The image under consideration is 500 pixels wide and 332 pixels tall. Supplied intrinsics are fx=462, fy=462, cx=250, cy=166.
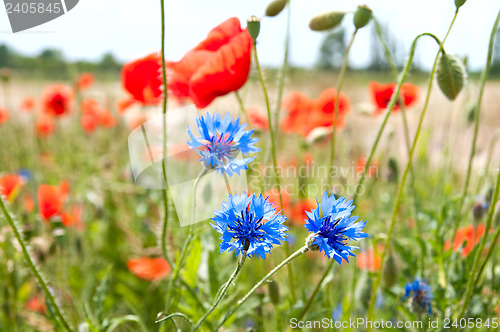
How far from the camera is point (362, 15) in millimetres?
623

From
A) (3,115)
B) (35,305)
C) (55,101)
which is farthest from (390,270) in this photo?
(3,115)

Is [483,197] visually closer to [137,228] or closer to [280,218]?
[280,218]

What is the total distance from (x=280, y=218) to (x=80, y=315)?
98cm

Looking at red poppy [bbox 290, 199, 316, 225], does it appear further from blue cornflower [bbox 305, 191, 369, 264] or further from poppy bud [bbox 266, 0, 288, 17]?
blue cornflower [bbox 305, 191, 369, 264]

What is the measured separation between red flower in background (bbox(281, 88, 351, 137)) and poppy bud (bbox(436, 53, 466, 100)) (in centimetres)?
63

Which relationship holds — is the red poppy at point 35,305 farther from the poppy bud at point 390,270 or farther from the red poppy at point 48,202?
the poppy bud at point 390,270

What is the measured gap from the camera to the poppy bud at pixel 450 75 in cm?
67

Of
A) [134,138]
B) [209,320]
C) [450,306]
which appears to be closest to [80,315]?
[134,138]

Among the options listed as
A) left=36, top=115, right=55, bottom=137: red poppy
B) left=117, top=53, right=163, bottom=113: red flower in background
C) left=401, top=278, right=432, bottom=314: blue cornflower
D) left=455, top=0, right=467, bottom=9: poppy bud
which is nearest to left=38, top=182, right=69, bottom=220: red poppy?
left=117, top=53, right=163, bottom=113: red flower in background

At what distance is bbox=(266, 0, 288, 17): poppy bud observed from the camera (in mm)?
668

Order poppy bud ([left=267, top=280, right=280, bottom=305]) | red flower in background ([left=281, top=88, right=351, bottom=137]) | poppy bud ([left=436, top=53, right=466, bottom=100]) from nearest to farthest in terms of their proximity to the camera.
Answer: poppy bud ([left=436, top=53, right=466, bottom=100]) → poppy bud ([left=267, top=280, right=280, bottom=305]) → red flower in background ([left=281, top=88, right=351, bottom=137])

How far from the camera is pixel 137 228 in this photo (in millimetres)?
1543

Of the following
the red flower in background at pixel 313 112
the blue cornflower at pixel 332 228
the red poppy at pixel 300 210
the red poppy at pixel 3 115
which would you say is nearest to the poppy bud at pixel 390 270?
the red poppy at pixel 300 210

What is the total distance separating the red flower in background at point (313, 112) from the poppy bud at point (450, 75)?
2.08 ft
